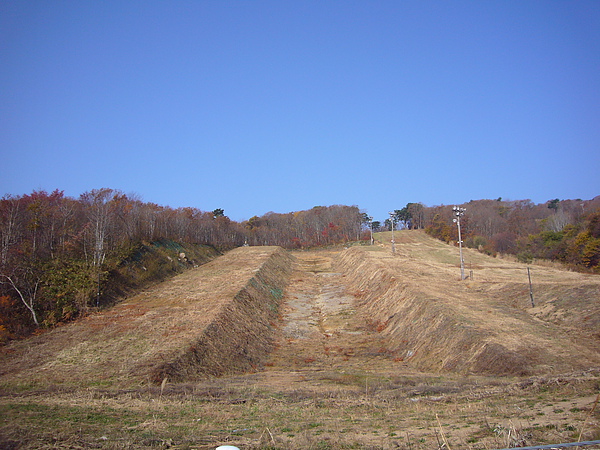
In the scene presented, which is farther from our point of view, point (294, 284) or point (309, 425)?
point (294, 284)

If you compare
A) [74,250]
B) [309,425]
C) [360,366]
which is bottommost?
[360,366]

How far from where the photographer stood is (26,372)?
17438 millimetres

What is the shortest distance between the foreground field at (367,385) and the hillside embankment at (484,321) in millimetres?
102

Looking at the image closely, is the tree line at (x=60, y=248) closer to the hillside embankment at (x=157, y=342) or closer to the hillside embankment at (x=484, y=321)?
the hillside embankment at (x=157, y=342)

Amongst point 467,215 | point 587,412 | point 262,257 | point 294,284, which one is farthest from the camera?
point 467,215

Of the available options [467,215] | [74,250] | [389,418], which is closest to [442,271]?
[74,250]

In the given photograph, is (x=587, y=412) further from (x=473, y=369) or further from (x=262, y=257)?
(x=262, y=257)

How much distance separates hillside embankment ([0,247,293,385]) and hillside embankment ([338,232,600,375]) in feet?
26.8

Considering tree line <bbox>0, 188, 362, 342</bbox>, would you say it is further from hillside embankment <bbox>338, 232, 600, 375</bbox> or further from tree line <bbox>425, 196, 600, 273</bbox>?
tree line <bbox>425, 196, 600, 273</bbox>

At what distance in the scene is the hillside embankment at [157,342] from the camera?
17.7 metres

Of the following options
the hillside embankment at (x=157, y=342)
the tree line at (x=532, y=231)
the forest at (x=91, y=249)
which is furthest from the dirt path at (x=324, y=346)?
the tree line at (x=532, y=231)

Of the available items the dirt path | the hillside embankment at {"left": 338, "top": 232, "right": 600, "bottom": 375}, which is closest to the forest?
the dirt path

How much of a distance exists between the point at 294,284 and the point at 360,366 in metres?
27.4

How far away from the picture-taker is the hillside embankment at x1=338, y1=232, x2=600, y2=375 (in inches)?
738
